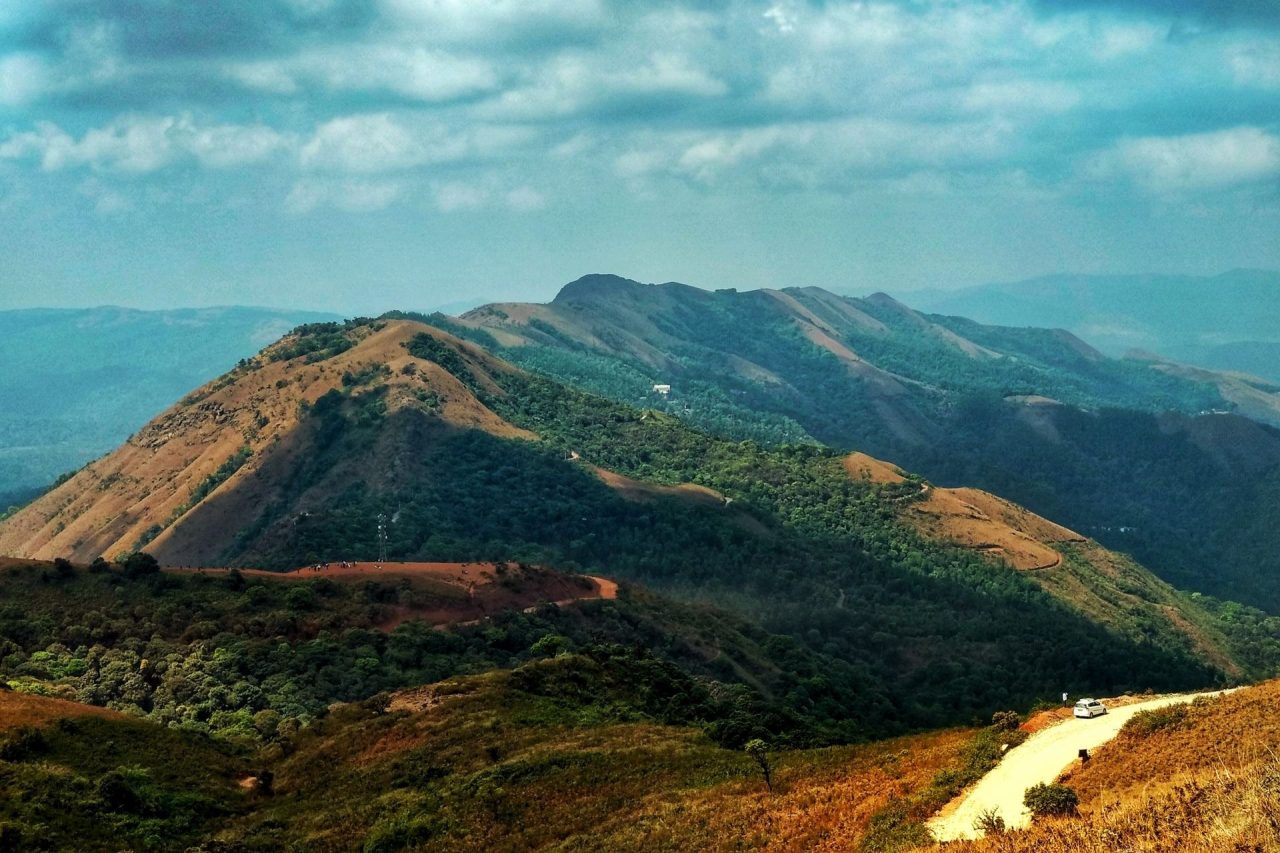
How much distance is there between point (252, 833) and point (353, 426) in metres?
143

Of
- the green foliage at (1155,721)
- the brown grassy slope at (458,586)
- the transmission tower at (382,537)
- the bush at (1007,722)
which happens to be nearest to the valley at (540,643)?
the brown grassy slope at (458,586)

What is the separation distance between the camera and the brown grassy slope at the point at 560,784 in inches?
1890

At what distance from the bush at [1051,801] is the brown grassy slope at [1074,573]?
13143 centimetres

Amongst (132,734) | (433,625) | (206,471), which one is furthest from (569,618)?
(206,471)

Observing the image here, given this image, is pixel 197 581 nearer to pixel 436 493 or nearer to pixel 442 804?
pixel 442 804

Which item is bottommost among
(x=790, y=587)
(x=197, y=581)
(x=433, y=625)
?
(x=790, y=587)

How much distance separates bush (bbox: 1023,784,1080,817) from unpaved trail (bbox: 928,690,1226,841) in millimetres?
564

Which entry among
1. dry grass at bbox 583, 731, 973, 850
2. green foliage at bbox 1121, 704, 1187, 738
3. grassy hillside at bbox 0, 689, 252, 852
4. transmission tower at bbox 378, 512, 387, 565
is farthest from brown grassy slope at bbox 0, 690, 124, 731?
transmission tower at bbox 378, 512, 387, 565

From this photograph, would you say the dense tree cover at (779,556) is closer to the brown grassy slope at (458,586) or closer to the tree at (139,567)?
the brown grassy slope at (458,586)

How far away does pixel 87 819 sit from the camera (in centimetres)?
5322

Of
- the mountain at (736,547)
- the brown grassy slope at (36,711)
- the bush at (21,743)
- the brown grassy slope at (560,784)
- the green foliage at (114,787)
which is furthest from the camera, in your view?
the mountain at (736,547)

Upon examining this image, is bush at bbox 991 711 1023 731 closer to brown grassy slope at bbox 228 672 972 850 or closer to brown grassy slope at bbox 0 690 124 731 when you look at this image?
brown grassy slope at bbox 228 672 972 850

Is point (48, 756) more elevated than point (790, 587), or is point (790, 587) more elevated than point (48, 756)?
point (48, 756)

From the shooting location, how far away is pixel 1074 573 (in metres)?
180
